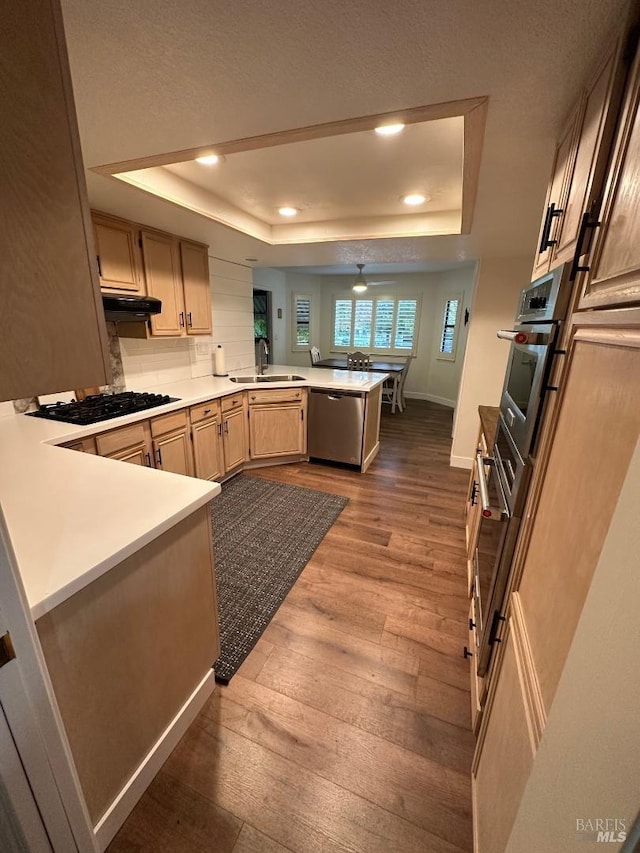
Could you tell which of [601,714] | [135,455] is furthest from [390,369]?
[601,714]

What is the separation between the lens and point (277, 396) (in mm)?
3477

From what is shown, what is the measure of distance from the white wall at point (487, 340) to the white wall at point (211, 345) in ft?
8.74

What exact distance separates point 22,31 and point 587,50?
1313 millimetres

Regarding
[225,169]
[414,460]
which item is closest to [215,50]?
[225,169]

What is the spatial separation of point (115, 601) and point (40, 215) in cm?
95

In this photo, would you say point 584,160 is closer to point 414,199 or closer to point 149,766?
point 414,199

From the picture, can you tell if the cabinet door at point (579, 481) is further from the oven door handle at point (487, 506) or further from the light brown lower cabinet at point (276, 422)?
the light brown lower cabinet at point (276, 422)

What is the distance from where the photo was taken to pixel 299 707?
1.40 metres

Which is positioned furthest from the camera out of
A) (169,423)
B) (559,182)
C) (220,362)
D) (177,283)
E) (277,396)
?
(220,362)

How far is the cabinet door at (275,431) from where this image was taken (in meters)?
3.48

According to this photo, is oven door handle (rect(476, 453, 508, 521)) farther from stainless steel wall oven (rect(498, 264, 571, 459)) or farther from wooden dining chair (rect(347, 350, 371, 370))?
wooden dining chair (rect(347, 350, 371, 370))

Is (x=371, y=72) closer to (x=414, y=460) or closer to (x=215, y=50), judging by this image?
(x=215, y=50)

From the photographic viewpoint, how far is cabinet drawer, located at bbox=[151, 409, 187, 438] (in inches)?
95.6

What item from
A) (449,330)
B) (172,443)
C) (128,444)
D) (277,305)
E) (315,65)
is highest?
(315,65)
